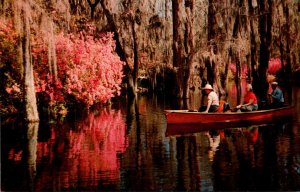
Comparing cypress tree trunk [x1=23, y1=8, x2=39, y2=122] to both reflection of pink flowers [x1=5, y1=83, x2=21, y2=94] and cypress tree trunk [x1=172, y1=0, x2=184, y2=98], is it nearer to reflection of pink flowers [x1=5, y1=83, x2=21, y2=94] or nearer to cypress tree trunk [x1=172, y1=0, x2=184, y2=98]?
reflection of pink flowers [x1=5, y1=83, x2=21, y2=94]

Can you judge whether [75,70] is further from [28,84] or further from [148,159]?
[148,159]

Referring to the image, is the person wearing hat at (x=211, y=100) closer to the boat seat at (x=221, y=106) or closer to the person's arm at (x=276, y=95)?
the boat seat at (x=221, y=106)

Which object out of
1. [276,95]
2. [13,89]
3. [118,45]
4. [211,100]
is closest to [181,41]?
[118,45]

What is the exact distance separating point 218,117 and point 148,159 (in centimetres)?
780

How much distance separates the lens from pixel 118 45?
38000 mm

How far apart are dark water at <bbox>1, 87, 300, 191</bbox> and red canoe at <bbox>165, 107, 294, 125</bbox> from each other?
899 millimetres

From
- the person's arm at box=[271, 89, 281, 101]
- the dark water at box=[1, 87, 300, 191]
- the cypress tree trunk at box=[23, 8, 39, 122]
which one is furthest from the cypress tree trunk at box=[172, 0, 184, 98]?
the cypress tree trunk at box=[23, 8, 39, 122]

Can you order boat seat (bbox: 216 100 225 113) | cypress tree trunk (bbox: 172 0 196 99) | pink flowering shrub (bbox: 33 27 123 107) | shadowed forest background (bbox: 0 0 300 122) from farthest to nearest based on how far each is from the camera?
cypress tree trunk (bbox: 172 0 196 99) < pink flowering shrub (bbox: 33 27 123 107) < shadowed forest background (bbox: 0 0 300 122) < boat seat (bbox: 216 100 225 113)

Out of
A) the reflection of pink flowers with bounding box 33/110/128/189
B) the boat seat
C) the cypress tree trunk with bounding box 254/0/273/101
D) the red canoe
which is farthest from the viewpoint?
the cypress tree trunk with bounding box 254/0/273/101

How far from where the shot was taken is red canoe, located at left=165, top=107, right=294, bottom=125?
62.6 feet

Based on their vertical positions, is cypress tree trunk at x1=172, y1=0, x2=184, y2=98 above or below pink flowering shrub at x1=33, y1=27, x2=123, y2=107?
above

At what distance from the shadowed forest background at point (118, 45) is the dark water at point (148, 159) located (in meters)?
3.75

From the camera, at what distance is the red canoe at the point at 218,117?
751 inches

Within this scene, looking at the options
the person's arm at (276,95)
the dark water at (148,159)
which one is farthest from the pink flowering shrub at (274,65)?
the dark water at (148,159)
